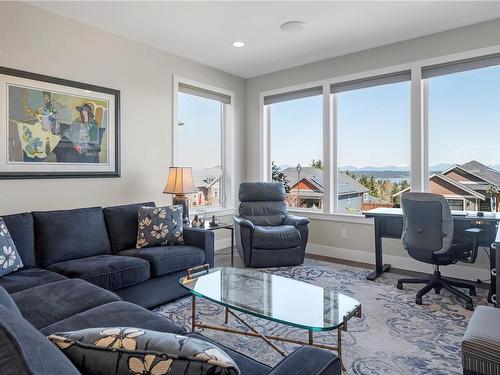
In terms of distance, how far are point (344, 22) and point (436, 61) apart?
1.18m

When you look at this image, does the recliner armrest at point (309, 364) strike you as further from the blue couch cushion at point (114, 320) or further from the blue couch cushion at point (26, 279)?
the blue couch cushion at point (26, 279)

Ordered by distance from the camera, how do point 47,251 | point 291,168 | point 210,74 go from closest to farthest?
point 47,251, point 210,74, point 291,168

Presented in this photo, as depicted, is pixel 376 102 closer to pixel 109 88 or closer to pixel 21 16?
pixel 109 88

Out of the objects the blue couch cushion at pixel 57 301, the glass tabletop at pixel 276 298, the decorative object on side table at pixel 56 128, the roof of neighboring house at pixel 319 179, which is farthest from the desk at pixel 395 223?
the decorative object on side table at pixel 56 128

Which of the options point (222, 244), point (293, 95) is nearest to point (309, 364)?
point (222, 244)

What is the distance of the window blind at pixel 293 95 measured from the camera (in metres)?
4.73

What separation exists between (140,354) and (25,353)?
11.3 inches

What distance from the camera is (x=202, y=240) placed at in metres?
3.25

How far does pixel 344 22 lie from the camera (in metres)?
3.44

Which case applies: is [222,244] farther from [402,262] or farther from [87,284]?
[87,284]

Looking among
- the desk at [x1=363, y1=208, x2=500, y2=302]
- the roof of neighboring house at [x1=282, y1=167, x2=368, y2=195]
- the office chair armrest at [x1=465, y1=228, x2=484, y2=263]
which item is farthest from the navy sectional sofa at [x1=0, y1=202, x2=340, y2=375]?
the office chair armrest at [x1=465, y1=228, x2=484, y2=263]

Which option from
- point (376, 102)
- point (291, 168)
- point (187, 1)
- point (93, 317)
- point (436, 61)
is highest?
point (187, 1)

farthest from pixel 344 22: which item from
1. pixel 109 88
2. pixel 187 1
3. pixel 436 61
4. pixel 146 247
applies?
pixel 146 247

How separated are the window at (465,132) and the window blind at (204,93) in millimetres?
2675
